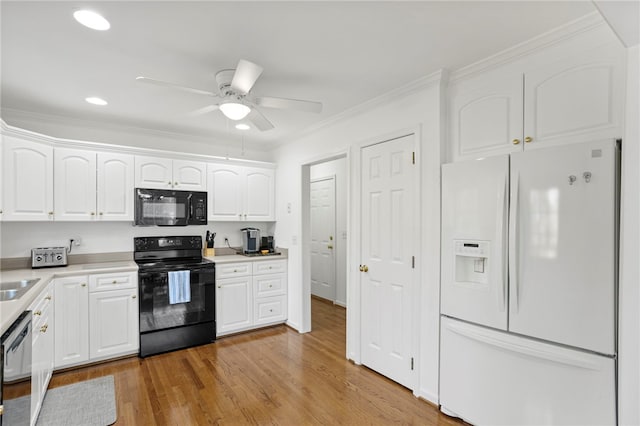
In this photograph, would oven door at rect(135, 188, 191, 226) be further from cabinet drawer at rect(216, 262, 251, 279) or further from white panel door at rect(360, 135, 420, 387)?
white panel door at rect(360, 135, 420, 387)

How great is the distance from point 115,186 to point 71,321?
1.42m

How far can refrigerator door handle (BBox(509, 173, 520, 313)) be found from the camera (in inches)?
77.9

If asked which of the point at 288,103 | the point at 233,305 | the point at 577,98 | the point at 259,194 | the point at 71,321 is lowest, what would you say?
the point at 233,305

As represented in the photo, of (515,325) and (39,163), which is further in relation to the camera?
(39,163)

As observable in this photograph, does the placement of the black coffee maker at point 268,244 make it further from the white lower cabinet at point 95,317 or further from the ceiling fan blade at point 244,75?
the ceiling fan blade at point 244,75

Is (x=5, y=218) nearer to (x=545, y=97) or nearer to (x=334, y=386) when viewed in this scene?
(x=334, y=386)

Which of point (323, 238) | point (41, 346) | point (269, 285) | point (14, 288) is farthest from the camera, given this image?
point (323, 238)

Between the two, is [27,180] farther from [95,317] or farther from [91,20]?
[91,20]

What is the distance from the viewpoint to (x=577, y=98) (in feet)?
6.16

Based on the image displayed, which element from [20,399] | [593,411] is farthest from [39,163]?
[593,411]

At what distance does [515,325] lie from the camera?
6.51 feet

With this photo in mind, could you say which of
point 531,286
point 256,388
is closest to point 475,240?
point 531,286

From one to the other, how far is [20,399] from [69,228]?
222 cm

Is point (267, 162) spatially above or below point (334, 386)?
above
